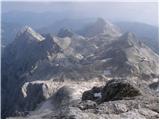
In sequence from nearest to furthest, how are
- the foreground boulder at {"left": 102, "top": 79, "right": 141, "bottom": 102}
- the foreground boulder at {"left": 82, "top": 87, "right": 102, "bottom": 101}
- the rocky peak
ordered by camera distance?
the foreground boulder at {"left": 102, "top": 79, "right": 141, "bottom": 102} → the foreground boulder at {"left": 82, "top": 87, "right": 102, "bottom": 101} → the rocky peak

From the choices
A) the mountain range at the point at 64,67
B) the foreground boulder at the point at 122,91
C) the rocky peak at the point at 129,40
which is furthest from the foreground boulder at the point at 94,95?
the rocky peak at the point at 129,40

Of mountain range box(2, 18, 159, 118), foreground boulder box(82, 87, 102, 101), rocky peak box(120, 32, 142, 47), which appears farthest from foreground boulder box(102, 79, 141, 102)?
rocky peak box(120, 32, 142, 47)

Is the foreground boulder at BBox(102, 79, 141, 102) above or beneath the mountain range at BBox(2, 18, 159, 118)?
above

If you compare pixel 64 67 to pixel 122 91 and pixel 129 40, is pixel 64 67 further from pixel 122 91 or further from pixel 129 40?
pixel 122 91

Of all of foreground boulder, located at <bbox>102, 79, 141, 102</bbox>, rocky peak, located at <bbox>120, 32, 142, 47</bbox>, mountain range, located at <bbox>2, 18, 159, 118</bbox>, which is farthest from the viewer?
rocky peak, located at <bbox>120, 32, 142, 47</bbox>

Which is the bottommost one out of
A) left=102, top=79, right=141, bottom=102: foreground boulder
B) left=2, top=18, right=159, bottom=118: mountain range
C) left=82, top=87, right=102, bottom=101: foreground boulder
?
left=2, top=18, right=159, bottom=118: mountain range

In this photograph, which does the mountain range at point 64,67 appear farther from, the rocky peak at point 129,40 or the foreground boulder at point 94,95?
the foreground boulder at point 94,95

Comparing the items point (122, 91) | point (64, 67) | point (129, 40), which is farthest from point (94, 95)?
point (129, 40)

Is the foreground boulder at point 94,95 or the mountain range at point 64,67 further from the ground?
the foreground boulder at point 94,95

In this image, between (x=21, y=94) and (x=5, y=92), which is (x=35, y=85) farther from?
(x=5, y=92)

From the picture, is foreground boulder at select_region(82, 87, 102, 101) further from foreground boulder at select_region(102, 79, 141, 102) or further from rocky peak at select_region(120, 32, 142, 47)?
rocky peak at select_region(120, 32, 142, 47)

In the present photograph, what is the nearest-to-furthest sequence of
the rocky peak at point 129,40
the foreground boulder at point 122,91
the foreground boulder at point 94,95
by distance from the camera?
the foreground boulder at point 122,91 < the foreground boulder at point 94,95 < the rocky peak at point 129,40

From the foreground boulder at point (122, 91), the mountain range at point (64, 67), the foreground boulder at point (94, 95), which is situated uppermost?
the foreground boulder at point (122, 91)
